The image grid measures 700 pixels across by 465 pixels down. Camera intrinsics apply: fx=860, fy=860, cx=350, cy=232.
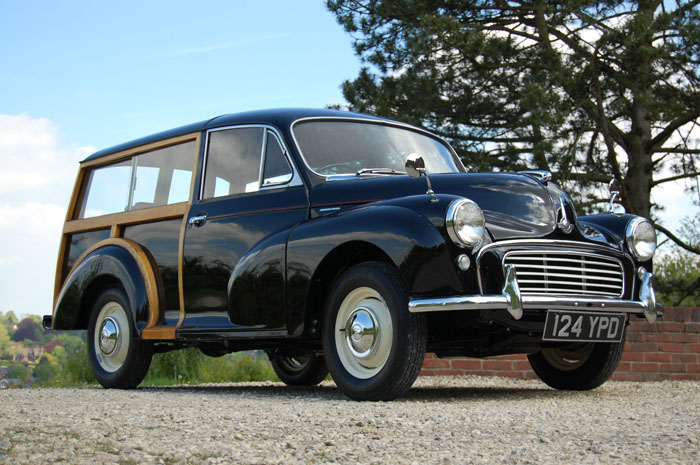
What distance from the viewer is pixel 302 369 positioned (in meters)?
7.80

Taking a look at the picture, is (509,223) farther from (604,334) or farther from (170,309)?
(170,309)

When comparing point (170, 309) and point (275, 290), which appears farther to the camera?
point (170, 309)

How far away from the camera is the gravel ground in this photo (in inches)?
122

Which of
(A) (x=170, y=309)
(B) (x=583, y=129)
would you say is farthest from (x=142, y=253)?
(B) (x=583, y=129)

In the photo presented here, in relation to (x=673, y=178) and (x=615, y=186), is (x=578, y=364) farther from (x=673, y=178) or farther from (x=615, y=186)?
(x=673, y=178)

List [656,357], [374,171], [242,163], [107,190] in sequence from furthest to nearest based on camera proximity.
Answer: [656,357], [107,190], [242,163], [374,171]

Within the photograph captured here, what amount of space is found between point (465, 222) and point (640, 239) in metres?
1.63

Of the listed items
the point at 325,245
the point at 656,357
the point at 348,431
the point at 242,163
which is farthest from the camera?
the point at 656,357

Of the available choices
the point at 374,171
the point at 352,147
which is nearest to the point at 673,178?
the point at 352,147

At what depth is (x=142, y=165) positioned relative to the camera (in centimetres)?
726

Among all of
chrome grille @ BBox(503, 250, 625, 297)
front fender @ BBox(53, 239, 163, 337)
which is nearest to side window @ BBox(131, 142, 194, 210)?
front fender @ BBox(53, 239, 163, 337)

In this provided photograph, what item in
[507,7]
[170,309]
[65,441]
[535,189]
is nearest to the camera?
[65,441]

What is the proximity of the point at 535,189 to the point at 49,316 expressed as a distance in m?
4.67

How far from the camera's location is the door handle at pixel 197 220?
20.8 ft
